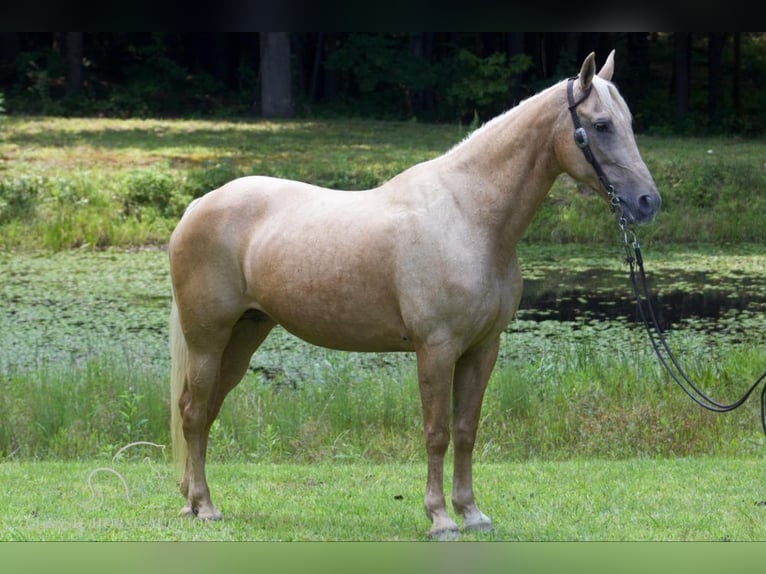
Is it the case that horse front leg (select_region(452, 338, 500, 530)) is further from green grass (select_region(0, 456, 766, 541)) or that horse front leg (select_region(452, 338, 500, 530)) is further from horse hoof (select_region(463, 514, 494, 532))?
green grass (select_region(0, 456, 766, 541))

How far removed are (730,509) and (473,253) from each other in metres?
1.71

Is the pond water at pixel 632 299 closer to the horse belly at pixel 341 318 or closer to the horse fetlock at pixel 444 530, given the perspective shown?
the horse belly at pixel 341 318

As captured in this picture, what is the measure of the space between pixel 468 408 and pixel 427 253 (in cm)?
67

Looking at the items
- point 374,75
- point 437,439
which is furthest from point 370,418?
point 374,75

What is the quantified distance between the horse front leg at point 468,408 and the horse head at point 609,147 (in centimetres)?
76

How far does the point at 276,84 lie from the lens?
20.0 metres

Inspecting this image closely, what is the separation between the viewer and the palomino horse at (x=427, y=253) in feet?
13.0

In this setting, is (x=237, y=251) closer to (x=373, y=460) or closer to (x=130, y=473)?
(x=130, y=473)

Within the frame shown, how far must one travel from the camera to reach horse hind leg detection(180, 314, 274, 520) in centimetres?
460

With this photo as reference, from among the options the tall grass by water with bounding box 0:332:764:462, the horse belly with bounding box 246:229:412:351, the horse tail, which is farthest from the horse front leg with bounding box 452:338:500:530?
the tall grass by water with bounding box 0:332:764:462

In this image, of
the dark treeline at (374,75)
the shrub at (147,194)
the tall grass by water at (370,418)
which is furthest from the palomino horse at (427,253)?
the dark treeline at (374,75)

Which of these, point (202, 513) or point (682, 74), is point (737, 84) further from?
point (202, 513)

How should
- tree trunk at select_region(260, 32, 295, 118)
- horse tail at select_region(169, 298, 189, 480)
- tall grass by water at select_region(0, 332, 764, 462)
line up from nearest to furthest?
horse tail at select_region(169, 298, 189, 480) < tall grass by water at select_region(0, 332, 764, 462) < tree trunk at select_region(260, 32, 295, 118)

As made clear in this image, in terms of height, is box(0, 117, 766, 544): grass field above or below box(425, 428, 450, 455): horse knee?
below
